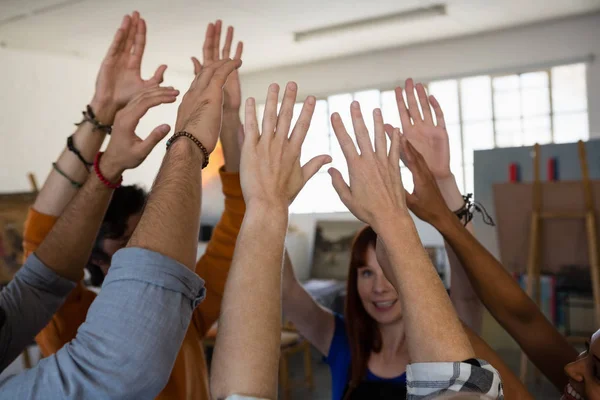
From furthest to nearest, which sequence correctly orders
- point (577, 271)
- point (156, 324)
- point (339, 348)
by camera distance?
point (577, 271) < point (339, 348) < point (156, 324)

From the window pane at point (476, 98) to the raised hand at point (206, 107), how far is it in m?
6.34

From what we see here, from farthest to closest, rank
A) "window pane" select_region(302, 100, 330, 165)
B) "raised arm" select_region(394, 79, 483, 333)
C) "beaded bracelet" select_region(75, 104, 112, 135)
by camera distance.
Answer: "window pane" select_region(302, 100, 330, 165) → "beaded bracelet" select_region(75, 104, 112, 135) → "raised arm" select_region(394, 79, 483, 333)

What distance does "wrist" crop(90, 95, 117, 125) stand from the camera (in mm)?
1386

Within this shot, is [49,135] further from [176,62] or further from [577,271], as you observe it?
[577,271]

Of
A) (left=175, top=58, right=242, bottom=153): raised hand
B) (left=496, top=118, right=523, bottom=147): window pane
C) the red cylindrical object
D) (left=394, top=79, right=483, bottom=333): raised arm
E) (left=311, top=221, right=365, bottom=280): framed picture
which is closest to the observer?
(left=175, top=58, right=242, bottom=153): raised hand

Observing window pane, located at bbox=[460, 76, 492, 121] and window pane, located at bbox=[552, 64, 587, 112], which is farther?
window pane, located at bbox=[460, 76, 492, 121]

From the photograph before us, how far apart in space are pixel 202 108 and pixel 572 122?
6.37m

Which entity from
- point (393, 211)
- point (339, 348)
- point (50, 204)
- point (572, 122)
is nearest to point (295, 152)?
point (393, 211)

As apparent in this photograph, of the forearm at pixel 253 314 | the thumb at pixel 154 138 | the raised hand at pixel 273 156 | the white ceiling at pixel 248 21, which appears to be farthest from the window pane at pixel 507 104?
the forearm at pixel 253 314

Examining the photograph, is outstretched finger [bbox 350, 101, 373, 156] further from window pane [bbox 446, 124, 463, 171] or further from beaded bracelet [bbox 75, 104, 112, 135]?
window pane [bbox 446, 124, 463, 171]

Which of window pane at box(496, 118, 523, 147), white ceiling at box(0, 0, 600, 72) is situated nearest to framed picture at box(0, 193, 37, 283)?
white ceiling at box(0, 0, 600, 72)

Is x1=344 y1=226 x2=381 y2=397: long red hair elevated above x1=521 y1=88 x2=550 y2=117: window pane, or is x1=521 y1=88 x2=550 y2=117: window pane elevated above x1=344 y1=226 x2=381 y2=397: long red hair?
x1=521 y1=88 x2=550 y2=117: window pane

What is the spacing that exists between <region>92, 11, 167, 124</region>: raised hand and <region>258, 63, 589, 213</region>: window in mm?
4865

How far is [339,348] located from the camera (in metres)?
1.72
